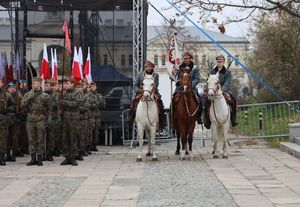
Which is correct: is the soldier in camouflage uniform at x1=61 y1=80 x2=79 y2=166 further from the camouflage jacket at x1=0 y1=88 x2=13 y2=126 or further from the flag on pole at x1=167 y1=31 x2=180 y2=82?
the flag on pole at x1=167 y1=31 x2=180 y2=82

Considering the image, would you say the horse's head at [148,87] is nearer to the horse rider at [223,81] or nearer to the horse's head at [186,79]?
the horse's head at [186,79]

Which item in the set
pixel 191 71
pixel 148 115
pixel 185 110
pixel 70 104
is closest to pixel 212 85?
pixel 191 71

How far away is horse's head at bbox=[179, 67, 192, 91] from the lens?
14.0 meters

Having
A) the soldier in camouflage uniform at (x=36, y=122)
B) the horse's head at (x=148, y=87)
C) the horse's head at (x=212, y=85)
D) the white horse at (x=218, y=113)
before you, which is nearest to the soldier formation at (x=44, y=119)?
the soldier in camouflage uniform at (x=36, y=122)

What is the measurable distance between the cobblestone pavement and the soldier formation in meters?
0.43

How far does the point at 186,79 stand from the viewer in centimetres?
1398

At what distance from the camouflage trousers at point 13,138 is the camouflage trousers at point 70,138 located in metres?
1.64

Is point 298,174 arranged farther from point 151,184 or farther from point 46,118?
point 46,118

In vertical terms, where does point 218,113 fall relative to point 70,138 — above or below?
above

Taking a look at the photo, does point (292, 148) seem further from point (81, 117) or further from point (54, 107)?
point (54, 107)

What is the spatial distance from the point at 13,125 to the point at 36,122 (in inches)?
49.7

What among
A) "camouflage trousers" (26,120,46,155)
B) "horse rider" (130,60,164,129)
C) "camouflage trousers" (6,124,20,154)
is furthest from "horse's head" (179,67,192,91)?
"camouflage trousers" (6,124,20,154)

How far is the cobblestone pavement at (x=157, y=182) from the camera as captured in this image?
9.00 m

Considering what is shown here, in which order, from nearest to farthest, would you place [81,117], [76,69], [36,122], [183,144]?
1. [36,122]
2. [81,117]
3. [183,144]
4. [76,69]
